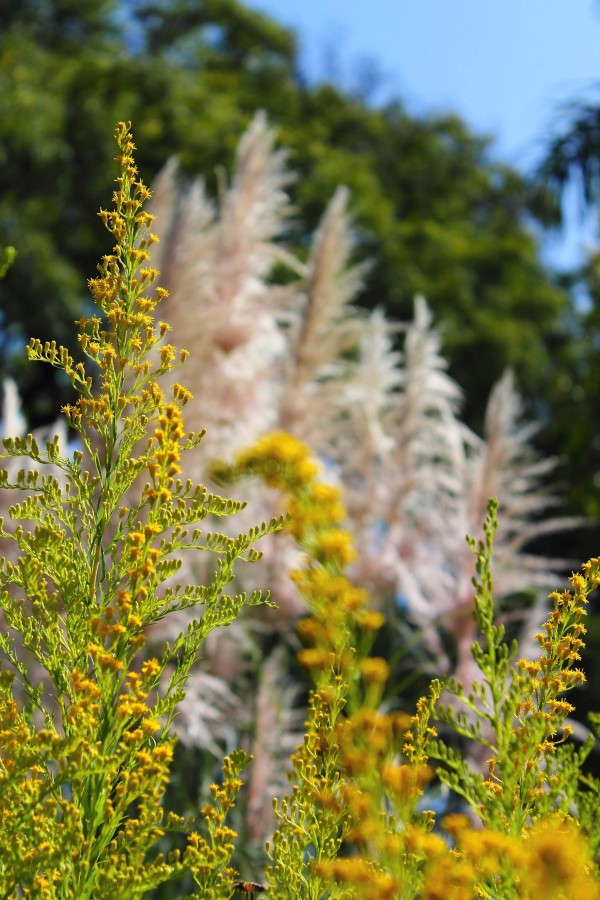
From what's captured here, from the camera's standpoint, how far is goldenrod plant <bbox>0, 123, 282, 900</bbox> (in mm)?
746

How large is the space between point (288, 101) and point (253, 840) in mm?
12662

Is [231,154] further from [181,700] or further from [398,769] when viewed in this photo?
[398,769]

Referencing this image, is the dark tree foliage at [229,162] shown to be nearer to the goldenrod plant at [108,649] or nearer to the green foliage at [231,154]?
the green foliage at [231,154]

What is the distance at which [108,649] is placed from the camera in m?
0.82

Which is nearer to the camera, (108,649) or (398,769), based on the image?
(398,769)

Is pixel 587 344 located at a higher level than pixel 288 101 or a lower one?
lower

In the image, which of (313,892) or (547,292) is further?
(547,292)

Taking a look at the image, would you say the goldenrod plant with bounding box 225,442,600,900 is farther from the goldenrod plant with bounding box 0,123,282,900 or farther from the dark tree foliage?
the dark tree foliage

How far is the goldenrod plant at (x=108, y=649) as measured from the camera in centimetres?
75

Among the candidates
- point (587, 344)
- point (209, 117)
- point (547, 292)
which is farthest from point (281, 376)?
point (547, 292)

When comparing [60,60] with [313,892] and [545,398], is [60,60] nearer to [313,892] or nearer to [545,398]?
[545,398]

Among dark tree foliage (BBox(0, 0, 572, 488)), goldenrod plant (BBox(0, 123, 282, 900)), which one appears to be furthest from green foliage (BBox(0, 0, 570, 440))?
goldenrod plant (BBox(0, 123, 282, 900))

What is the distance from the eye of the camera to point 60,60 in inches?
411

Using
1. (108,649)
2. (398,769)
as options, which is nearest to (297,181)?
(108,649)
